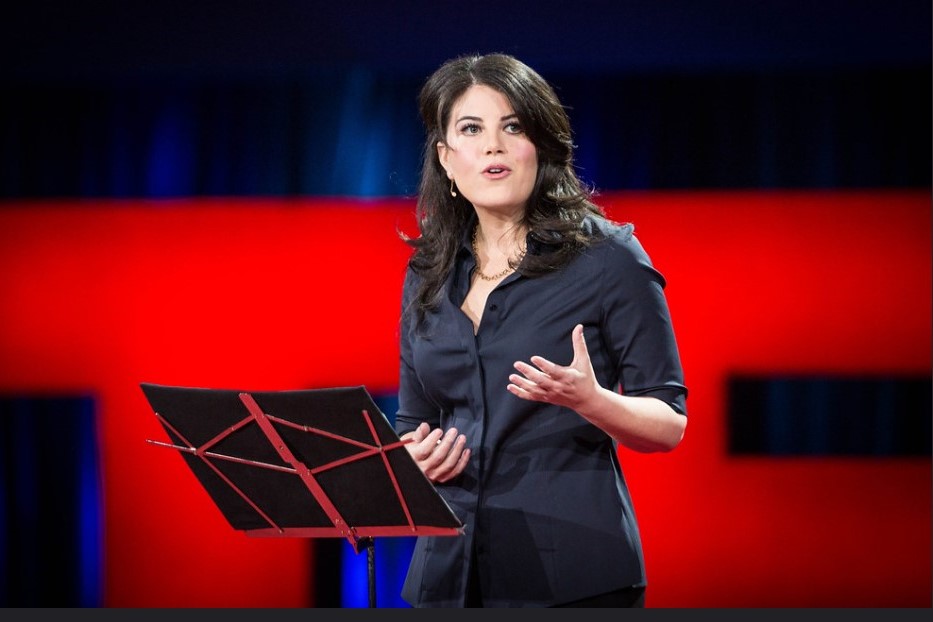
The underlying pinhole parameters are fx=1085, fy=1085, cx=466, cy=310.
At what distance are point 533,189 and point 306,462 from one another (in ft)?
2.02

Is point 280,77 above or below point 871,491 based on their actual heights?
above

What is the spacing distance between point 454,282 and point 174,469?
6.76ft

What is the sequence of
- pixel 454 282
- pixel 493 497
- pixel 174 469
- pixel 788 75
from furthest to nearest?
1. pixel 174 469
2. pixel 788 75
3. pixel 454 282
4. pixel 493 497

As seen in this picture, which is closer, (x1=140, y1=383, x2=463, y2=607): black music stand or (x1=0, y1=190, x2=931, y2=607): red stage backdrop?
(x1=140, y1=383, x2=463, y2=607): black music stand

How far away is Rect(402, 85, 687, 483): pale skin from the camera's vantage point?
161cm

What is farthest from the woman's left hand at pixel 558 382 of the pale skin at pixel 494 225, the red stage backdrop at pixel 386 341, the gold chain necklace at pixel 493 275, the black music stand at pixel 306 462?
the red stage backdrop at pixel 386 341

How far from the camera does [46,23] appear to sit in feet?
11.2

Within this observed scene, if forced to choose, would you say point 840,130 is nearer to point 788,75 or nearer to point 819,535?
point 788,75

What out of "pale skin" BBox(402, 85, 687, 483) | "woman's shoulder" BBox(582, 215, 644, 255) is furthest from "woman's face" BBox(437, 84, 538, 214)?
"woman's shoulder" BBox(582, 215, 644, 255)

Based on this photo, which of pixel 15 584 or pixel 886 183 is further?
pixel 15 584

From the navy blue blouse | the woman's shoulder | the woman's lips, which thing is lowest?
the navy blue blouse

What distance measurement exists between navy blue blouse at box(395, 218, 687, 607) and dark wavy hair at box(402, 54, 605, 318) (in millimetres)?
64

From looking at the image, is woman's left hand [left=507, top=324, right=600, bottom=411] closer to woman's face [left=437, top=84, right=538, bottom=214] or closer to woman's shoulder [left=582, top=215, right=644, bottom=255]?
woman's shoulder [left=582, top=215, right=644, bottom=255]

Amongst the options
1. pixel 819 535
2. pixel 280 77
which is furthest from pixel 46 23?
Result: pixel 819 535
